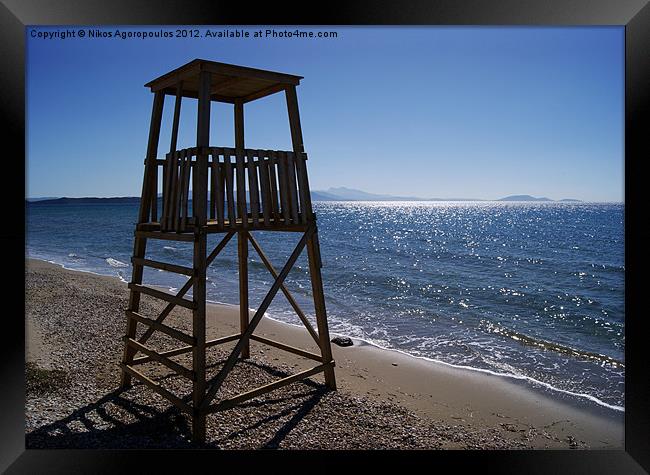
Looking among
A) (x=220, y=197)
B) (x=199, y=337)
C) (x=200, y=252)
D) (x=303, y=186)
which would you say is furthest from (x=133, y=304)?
(x=303, y=186)

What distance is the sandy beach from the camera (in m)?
5.66

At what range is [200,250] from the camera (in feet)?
17.4

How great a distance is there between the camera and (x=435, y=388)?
827cm

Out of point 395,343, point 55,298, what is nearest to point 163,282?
point 55,298

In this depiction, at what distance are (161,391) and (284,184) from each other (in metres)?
2.85

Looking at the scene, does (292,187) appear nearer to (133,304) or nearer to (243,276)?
(243,276)

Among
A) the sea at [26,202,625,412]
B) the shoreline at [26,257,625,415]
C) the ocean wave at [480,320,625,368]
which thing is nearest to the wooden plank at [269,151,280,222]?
the sea at [26,202,625,412]

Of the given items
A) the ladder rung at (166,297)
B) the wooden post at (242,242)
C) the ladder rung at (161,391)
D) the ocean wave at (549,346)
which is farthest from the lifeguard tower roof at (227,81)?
the ocean wave at (549,346)

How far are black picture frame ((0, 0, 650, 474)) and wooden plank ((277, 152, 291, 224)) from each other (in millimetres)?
1746

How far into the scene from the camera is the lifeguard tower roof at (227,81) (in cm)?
561
